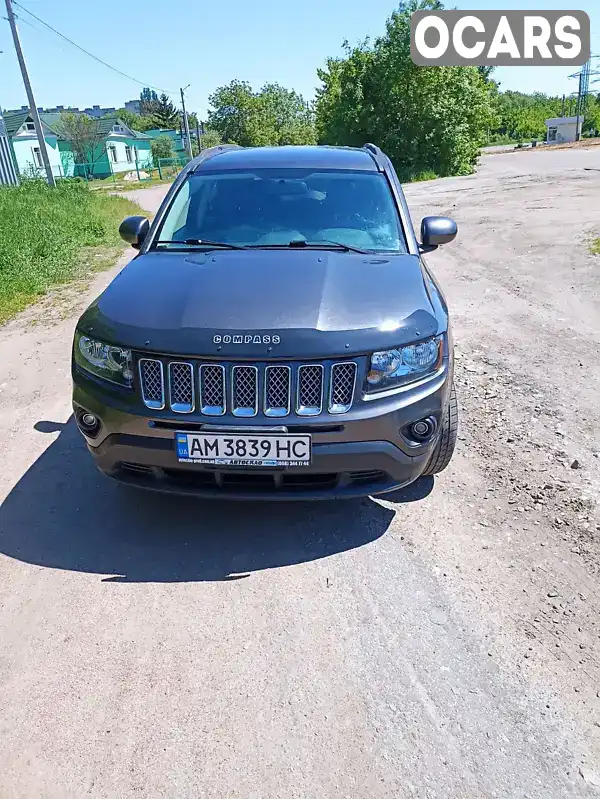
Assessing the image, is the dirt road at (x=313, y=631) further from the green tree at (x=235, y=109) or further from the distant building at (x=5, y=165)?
the green tree at (x=235, y=109)

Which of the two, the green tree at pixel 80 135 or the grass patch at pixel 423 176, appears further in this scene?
the green tree at pixel 80 135

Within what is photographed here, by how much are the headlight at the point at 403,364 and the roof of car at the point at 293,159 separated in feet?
6.61

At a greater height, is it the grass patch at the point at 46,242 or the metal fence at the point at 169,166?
the grass patch at the point at 46,242

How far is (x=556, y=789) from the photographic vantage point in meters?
1.86

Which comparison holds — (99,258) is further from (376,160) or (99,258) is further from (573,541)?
(573,541)

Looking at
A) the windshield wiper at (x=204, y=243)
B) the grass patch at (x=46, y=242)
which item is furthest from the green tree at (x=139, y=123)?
the windshield wiper at (x=204, y=243)

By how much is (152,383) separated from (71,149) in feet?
204

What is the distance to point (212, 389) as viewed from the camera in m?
2.69

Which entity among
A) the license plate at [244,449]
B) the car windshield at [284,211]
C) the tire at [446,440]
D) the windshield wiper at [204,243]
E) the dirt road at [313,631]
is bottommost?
the dirt road at [313,631]

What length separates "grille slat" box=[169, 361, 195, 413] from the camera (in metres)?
2.70

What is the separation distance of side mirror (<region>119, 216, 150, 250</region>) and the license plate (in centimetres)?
209

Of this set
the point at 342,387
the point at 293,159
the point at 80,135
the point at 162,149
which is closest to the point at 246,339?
the point at 342,387

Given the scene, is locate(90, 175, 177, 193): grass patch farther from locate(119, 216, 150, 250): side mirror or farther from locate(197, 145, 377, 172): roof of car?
locate(119, 216, 150, 250): side mirror

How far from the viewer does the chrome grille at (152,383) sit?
2.73m
